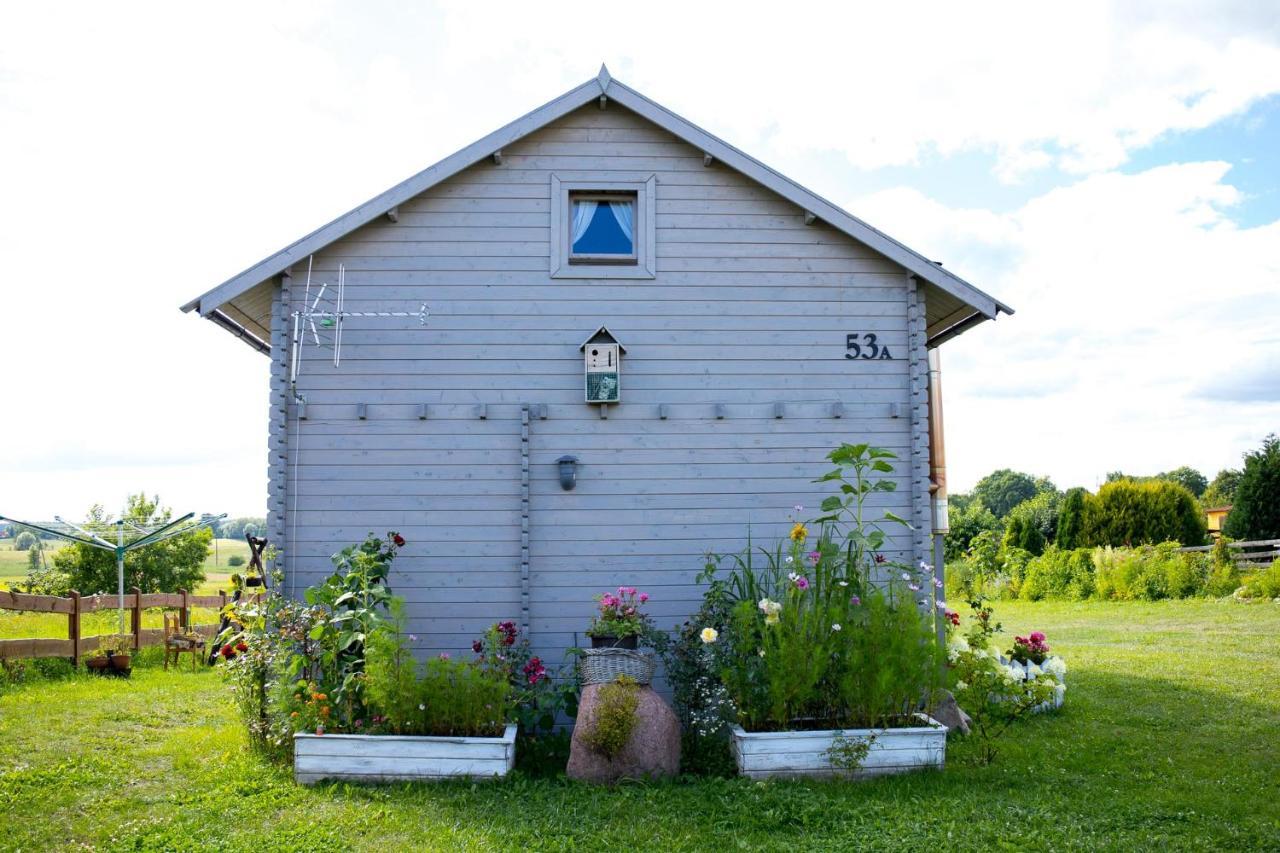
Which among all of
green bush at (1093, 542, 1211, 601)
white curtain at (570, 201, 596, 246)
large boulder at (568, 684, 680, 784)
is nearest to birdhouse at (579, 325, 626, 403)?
white curtain at (570, 201, 596, 246)

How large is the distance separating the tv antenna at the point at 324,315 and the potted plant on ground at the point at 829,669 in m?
3.78

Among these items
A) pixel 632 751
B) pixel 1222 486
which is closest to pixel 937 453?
pixel 632 751

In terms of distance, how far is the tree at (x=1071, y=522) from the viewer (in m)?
27.1

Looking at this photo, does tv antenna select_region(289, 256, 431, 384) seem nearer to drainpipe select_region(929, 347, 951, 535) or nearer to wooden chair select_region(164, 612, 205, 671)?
drainpipe select_region(929, 347, 951, 535)

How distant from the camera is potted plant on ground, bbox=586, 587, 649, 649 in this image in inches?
305

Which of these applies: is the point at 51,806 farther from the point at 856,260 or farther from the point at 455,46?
the point at 856,260

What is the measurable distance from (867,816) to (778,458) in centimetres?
333

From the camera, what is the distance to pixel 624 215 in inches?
361

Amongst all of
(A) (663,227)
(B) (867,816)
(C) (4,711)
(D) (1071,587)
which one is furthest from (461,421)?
(D) (1071,587)

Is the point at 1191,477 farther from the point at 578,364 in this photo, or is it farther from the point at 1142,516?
the point at 578,364

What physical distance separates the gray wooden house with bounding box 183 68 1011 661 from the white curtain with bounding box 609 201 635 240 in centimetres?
2

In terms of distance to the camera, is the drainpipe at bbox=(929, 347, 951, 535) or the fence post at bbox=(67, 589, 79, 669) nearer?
the drainpipe at bbox=(929, 347, 951, 535)

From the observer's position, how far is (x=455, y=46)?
27.6 feet

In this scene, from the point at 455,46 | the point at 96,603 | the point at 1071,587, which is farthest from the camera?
the point at 1071,587
